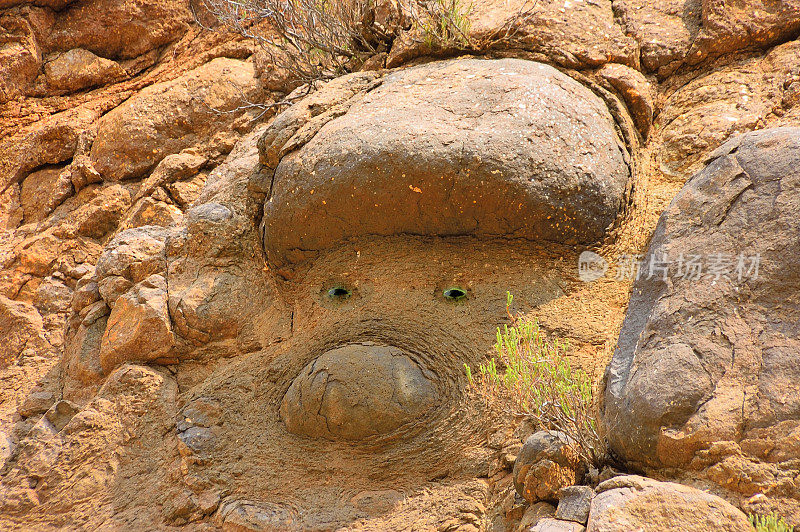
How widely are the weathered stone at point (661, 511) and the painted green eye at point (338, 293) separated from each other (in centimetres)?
210

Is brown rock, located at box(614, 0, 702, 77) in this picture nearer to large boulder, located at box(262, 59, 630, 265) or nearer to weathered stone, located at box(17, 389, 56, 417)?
large boulder, located at box(262, 59, 630, 265)

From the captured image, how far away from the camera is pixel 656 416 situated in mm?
2512

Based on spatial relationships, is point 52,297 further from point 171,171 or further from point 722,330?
point 722,330

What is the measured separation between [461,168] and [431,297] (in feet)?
2.47

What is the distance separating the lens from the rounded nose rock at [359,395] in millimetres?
3389

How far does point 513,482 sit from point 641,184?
214 cm

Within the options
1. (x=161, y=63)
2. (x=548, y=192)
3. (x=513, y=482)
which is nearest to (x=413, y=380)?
(x=513, y=482)

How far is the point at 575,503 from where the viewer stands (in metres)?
2.49

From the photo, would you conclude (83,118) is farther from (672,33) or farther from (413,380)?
(672,33)

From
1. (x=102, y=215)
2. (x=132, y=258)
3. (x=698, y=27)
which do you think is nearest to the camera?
(x=132, y=258)

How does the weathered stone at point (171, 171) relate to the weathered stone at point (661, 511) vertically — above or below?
above

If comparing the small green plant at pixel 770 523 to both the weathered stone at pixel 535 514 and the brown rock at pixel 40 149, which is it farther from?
the brown rock at pixel 40 149

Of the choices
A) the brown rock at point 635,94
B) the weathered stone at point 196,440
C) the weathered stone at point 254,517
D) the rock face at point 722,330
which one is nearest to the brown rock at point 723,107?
the brown rock at point 635,94

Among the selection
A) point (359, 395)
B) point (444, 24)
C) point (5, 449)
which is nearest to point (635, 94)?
point (444, 24)
